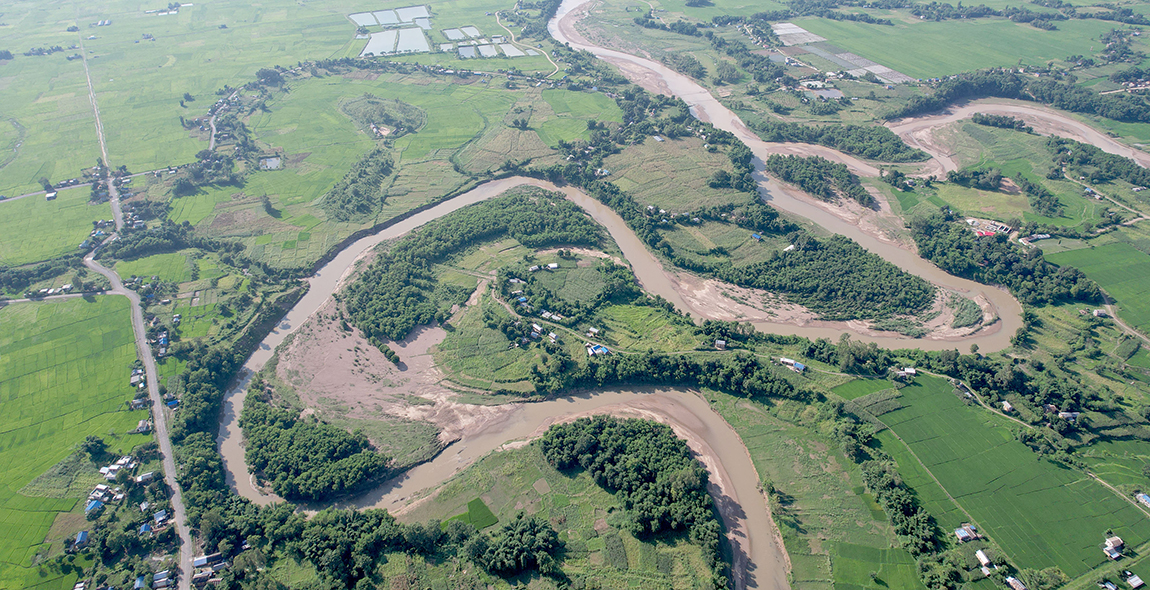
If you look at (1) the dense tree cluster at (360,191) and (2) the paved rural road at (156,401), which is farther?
(1) the dense tree cluster at (360,191)

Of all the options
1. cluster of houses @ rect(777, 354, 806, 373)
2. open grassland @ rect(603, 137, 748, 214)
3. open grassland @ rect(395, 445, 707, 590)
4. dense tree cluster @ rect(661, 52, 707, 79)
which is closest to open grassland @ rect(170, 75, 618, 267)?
open grassland @ rect(603, 137, 748, 214)

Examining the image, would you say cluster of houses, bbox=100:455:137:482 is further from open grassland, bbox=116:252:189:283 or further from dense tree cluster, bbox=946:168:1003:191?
dense tree cluster, bbox=946:168:1003:191

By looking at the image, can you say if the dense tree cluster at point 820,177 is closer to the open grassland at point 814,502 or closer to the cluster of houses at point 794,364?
the cluster of houses at point 794,364

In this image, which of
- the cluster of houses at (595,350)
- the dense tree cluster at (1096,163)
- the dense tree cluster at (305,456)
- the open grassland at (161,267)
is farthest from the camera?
the dense tree cluster at (1096,163)

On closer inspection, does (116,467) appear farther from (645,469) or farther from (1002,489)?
(1002,489)

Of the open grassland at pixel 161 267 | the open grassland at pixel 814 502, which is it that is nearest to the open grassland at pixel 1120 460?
Result: the open grassland at pixel 814 502

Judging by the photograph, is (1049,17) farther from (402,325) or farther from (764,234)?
(402,325)

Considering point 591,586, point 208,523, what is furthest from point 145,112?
point 591,586
